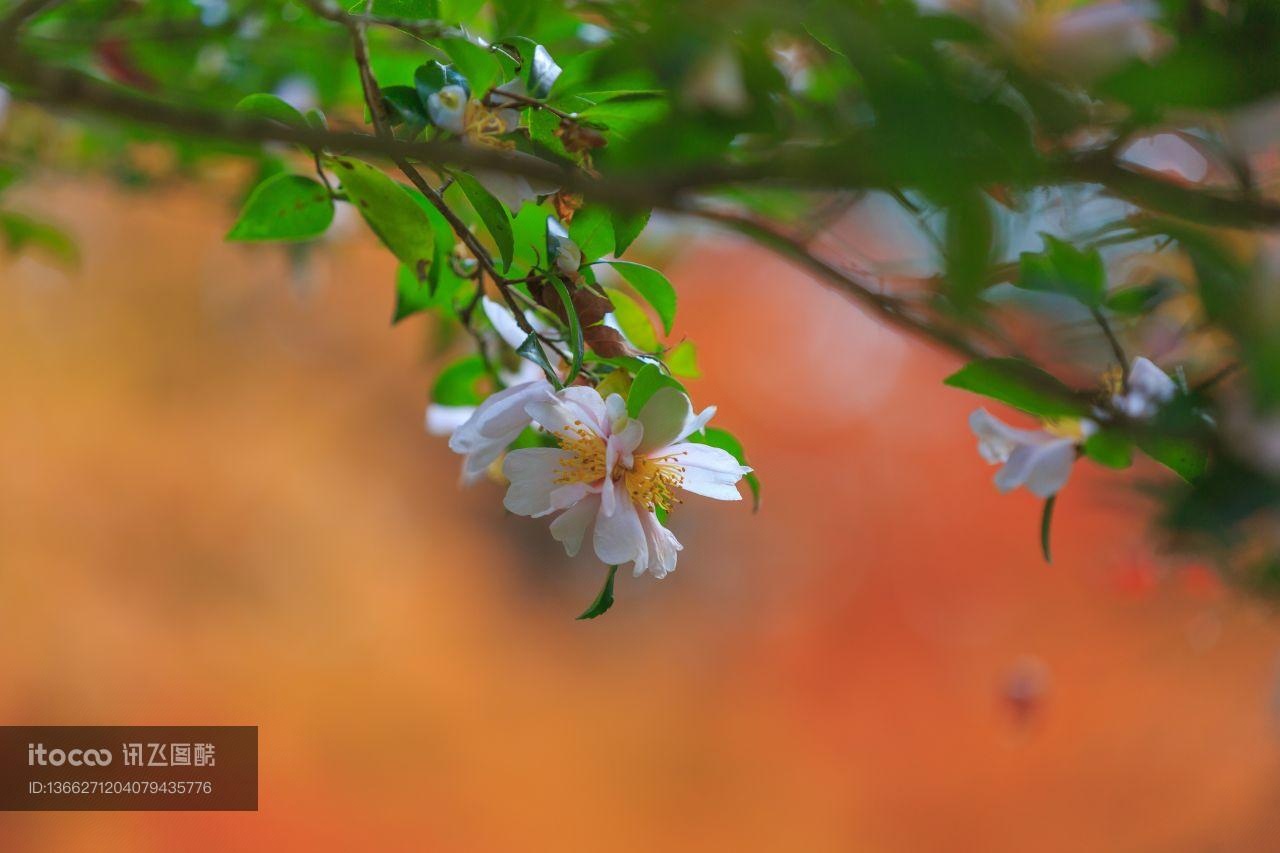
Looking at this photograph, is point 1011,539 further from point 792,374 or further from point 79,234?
point 79,234

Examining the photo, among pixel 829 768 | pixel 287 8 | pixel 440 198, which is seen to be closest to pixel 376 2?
pixel 440 198

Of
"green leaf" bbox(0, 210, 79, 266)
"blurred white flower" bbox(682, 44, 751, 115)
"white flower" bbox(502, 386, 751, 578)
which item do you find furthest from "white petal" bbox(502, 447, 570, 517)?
"green leaf" bbox(0, 210, 79, 266)

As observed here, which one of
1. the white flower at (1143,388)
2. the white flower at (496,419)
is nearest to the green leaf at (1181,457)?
the white flower at (1143,388)

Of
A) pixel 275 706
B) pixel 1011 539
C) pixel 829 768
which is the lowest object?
pixel 829 768

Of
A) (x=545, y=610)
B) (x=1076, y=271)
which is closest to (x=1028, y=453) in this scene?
(x=1076, y=271)

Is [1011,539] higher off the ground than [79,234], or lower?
lower

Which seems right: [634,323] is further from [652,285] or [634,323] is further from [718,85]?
[718,85]

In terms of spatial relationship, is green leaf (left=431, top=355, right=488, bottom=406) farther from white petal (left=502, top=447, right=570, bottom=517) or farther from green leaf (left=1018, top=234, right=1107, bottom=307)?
green leaf (left=1018, top=234, right=1107, bottom=307)
